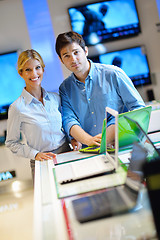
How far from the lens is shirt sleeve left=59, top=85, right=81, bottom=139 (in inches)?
86.8

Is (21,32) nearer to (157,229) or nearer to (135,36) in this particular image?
(135,36)

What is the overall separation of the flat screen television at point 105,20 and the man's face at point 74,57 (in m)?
2.41

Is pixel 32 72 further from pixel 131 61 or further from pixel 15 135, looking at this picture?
pixel 131 61

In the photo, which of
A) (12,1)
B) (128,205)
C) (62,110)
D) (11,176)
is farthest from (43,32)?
(128,205)

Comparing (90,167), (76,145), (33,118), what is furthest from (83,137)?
(90,167)

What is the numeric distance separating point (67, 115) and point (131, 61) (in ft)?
8.68

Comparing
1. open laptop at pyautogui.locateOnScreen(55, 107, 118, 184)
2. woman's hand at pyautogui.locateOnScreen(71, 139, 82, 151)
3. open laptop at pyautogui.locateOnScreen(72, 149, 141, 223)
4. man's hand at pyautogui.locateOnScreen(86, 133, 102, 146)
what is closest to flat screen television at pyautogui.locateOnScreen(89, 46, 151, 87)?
woman's hand at pyautogui.locateOnScreen(71, 139, 82, 151)

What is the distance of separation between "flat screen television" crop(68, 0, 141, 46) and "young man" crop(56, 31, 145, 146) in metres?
2.36

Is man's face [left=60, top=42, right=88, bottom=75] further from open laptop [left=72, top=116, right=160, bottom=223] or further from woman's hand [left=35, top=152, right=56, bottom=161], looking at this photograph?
open laptop [left=72, top=116, right=160, bottom=223]

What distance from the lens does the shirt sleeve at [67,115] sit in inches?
86.8

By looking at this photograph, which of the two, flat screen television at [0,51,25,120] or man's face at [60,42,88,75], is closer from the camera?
man's face at [60,42,88,75]

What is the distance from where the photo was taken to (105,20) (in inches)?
177

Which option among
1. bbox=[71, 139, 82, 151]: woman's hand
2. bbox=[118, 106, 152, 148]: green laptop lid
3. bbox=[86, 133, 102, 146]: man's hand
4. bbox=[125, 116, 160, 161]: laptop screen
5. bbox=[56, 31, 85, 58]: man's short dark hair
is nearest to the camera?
bbox=[125, 116, 160, 161]: laptop screen

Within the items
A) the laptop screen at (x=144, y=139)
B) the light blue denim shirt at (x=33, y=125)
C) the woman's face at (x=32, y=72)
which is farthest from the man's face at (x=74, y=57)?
the laptop screen at (x=144, y=139)
